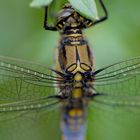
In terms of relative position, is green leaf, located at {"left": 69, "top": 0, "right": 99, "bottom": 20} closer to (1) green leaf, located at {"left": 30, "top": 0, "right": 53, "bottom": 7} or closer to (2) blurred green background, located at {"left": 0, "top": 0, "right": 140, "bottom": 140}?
(1) green leaf, located at {"left": 30, "top": 0, "right": 53, "bottom": 7}

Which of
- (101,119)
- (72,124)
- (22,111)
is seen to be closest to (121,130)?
(101,119)

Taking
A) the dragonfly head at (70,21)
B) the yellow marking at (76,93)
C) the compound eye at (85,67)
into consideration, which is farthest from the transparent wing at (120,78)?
the dragonfly head at (70,21)

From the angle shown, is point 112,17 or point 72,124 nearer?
point 72,124

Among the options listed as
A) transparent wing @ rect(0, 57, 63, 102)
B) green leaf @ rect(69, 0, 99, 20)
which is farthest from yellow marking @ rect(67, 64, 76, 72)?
green leaf @ rect(69, 0, 99, 20)

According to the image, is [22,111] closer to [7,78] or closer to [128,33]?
[7,78]

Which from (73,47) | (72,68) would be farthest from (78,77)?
(73,47)

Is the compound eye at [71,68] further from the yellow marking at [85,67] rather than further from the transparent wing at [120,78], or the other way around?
the transparent wing at [120,78]
